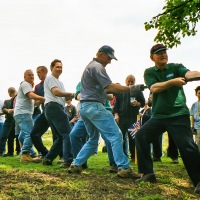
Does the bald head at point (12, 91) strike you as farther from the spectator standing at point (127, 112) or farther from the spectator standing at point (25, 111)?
the spectator standing at point (127, 112)

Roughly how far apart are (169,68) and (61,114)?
3.00 meters

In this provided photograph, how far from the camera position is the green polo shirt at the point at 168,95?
571cm

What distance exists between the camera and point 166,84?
550cm

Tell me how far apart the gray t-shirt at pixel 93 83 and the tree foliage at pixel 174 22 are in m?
6.12

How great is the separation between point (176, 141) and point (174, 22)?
25.0 feet

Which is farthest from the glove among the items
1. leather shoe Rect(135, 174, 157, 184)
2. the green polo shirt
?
leather shoe Rect(135, 174, 157, 184)

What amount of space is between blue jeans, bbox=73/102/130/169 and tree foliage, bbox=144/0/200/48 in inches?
253

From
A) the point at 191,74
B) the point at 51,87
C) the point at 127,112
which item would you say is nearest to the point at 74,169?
the point at 51,87

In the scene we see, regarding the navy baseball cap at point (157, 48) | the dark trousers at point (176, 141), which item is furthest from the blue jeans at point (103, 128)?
the navy baseball cap at point (157, 48)

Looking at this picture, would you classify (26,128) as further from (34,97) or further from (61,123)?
(61,123)

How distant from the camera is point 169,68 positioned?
5.92 metres

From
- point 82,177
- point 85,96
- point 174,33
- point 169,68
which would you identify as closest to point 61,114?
point 85,96

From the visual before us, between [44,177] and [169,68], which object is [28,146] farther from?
[169,68]

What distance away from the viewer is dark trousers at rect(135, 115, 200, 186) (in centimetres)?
554
